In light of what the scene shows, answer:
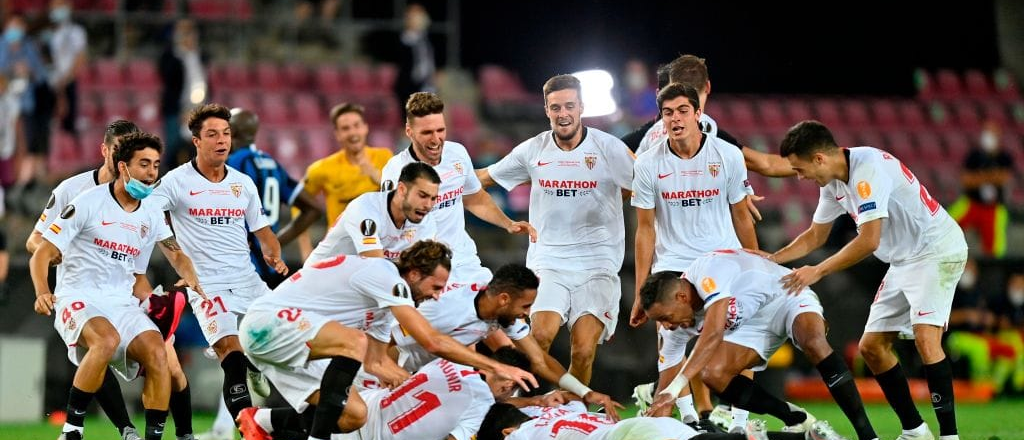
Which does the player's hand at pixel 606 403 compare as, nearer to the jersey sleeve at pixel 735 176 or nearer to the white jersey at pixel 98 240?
the jersey sleeve at pixel 735 176

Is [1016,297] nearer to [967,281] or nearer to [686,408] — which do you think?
[967,281]

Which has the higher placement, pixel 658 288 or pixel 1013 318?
pixel 658 288

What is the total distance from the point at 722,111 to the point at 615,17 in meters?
2.54

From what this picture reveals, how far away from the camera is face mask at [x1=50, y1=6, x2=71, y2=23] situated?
1572cm

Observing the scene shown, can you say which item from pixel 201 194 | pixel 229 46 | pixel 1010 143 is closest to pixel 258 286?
pixel 201 194

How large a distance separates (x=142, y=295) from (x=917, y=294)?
16.6 feet

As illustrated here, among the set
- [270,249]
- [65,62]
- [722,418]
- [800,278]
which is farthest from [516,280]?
[65,62]

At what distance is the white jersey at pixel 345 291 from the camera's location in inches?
282

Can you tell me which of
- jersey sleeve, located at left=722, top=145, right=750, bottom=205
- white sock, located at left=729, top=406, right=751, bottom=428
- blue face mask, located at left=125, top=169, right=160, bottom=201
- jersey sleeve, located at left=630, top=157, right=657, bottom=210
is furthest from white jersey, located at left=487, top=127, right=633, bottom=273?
blue face mask, located at left=125, top=169, right=160, bottom=201

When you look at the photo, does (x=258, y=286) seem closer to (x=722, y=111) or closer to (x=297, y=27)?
(x=297, y=27)

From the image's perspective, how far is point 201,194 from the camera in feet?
29.0

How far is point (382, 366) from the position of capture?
7.83 m

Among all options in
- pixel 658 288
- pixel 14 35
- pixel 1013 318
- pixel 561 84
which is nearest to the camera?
pixel 658 288

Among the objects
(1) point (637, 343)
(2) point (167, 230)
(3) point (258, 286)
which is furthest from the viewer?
(1) point (637, 343)
